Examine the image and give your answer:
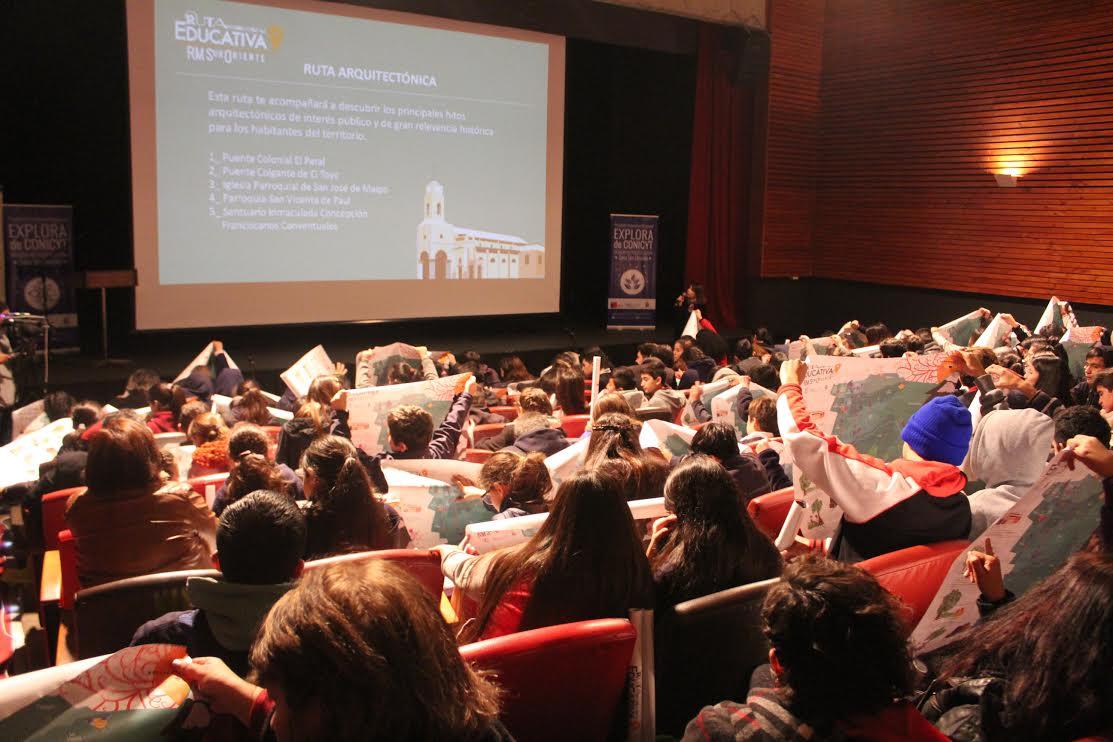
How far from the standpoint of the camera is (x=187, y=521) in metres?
2.79

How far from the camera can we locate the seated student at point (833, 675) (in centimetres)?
147

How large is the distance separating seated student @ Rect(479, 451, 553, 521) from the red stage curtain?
9.40m

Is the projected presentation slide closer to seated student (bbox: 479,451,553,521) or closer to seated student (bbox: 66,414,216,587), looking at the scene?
seated student (bbox: 66,414,216,587)

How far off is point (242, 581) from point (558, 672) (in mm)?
655

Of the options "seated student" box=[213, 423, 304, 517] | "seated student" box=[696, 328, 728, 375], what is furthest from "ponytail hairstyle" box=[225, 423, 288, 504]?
"seated student" box=[696, 328, 728, 375]

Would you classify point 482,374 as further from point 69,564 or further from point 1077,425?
point 1077,425

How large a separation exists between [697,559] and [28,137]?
27.0 feet

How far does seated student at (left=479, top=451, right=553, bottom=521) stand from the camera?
10.4ft

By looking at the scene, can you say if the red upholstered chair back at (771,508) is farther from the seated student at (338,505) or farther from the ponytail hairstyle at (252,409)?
the ponytail hairstyle at (252,409)

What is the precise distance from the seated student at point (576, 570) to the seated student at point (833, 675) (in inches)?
25.7

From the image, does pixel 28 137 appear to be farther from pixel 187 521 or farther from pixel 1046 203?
pixel 1046 203

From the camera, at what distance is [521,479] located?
10.4 feet

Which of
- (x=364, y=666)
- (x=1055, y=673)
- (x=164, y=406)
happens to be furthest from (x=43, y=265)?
(x=1055, y=673)

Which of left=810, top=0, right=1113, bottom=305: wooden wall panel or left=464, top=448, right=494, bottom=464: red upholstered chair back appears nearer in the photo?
left=464, top=448, right=494, bottom=464: red upholstered chair back
